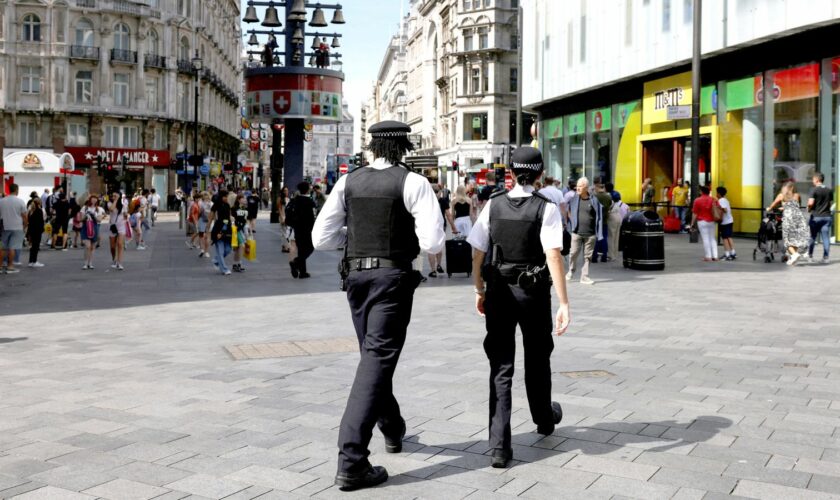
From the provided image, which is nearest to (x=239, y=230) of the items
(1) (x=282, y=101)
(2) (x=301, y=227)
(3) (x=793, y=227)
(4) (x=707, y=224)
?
(2) (x=301, y=227)

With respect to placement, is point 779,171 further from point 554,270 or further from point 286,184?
point 554,270

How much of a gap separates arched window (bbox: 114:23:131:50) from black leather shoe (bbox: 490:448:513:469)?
185 ft

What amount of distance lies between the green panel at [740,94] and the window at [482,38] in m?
47.8

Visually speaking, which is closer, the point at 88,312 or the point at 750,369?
the point at 750,369

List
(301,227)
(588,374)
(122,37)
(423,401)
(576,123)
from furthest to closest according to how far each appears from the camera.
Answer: (122,37), (576,123), (301,227), (588,374), (423,401)

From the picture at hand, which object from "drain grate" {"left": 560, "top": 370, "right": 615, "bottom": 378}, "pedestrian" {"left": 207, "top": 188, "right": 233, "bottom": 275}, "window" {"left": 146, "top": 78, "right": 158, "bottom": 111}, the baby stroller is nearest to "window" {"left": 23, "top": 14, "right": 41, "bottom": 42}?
"window" {"left": 146, "top": 78, "right": 158, "bottom": 111}

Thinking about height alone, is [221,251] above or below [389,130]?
below

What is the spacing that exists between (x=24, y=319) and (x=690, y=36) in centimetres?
2138

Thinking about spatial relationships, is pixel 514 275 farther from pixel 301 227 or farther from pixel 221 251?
pixel 221 251

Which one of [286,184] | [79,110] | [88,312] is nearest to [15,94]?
[79,110]

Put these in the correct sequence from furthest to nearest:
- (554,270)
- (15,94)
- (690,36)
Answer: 1. (15,94)
2. (690,36)
3. (554,270)

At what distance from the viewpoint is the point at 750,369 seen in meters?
7.84

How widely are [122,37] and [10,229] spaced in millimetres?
41186

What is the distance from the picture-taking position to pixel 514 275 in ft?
17.1
